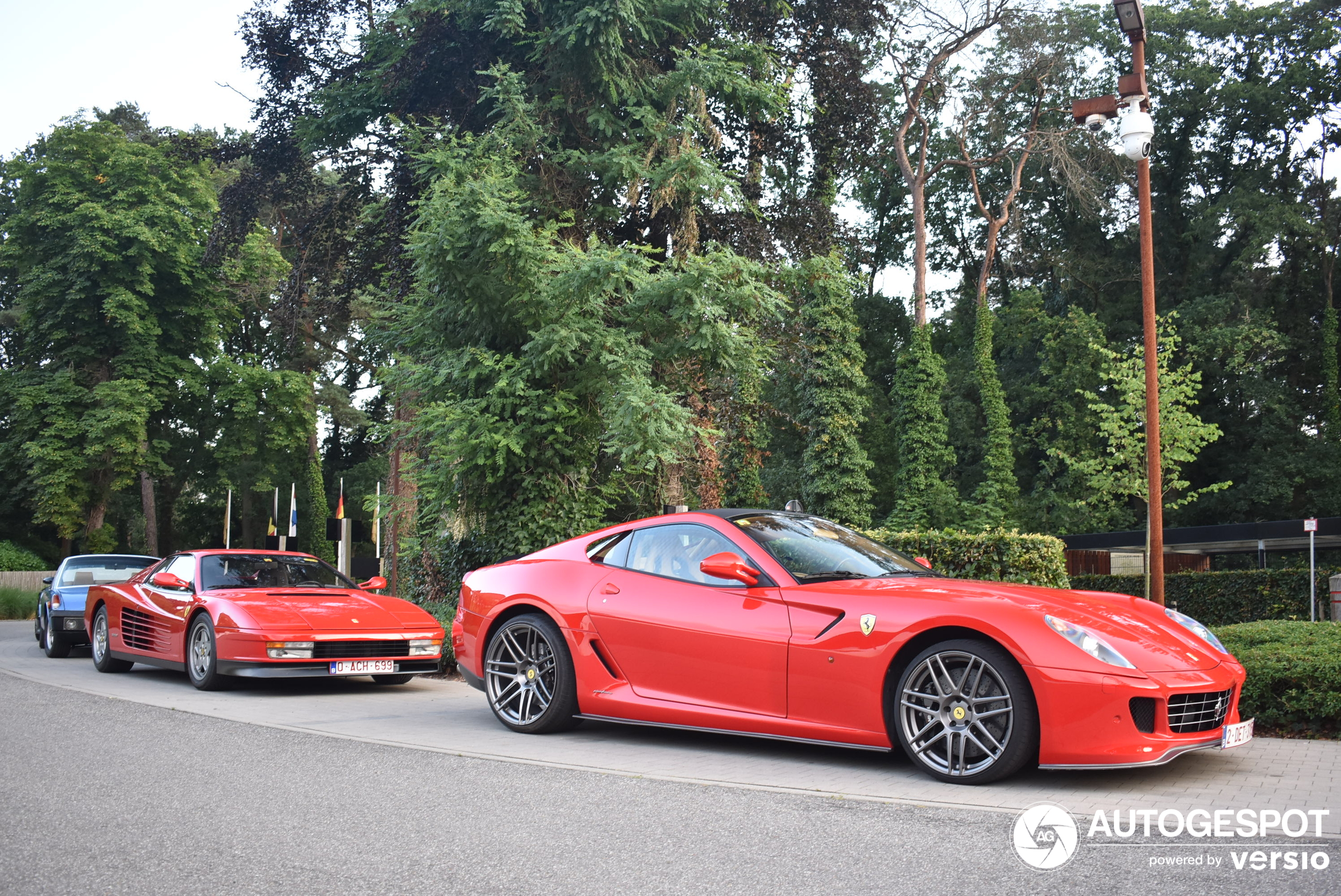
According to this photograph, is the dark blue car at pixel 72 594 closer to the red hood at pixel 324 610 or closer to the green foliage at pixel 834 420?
the red hood at pixel 324 610

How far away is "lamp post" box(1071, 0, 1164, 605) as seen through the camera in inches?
461

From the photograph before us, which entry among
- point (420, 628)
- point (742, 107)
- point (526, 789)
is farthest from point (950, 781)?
point (742, 107)

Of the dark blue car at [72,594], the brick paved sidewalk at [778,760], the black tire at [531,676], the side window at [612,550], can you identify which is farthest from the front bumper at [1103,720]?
the dark blue car at [72,594]

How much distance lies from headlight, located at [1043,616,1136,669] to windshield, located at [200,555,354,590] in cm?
827

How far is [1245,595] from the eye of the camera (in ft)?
75.4

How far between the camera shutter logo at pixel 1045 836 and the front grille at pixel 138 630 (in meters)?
9.33

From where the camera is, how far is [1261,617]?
22.5 metres

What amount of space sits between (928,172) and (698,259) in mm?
31974

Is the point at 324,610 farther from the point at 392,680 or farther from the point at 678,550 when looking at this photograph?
the point at 678,550

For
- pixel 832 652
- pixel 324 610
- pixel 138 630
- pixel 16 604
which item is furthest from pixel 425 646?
pixel 16 604

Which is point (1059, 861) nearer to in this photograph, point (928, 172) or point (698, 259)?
point (698, 259)

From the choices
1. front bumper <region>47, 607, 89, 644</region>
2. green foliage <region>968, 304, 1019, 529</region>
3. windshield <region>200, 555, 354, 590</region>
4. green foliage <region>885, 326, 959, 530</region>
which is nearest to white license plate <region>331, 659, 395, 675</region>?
windshield <region>200, 555, 354, 590</region>

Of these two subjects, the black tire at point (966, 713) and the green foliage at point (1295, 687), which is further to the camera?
the green foliage at point (1295, 687)

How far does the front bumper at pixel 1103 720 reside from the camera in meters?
5.50
